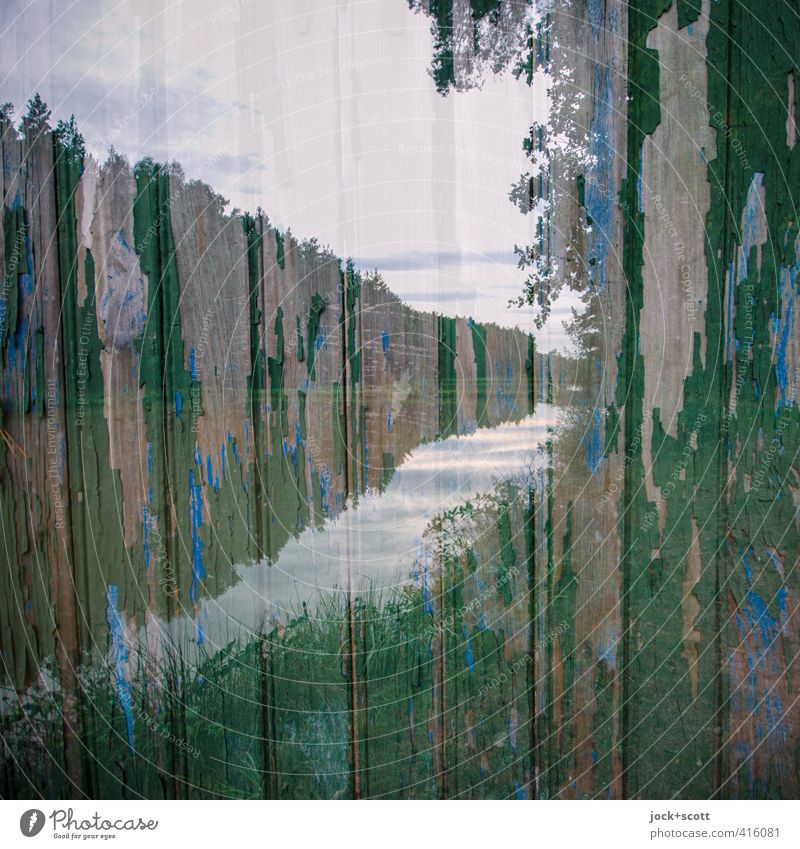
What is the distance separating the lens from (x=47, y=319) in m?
1.20

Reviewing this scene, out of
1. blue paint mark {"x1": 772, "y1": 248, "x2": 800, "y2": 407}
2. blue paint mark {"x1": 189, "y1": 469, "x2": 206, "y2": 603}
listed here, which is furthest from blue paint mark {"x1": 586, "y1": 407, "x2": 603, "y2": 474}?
blue paint mark {"x1": 189, "y1": 469, "x2": 206, "y2": 603}

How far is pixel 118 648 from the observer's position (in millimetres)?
1246

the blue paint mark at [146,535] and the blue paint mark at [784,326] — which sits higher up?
the blue paint mark at [784,326]

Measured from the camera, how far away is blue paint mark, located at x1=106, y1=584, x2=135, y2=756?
4.08 ft

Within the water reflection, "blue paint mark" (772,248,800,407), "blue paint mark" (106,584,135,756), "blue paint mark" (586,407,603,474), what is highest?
"blue paint mark" (772,248,800,407)

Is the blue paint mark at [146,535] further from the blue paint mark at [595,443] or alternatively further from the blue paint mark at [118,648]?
the blue paint mark at [595,443]

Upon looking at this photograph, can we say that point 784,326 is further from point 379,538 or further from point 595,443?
point 379,538

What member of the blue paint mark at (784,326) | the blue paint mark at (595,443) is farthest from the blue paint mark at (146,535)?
the blue paint mark at (784,326)

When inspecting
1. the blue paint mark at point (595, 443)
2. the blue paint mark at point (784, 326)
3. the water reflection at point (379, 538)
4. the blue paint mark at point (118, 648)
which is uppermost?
the blue paint mark at point (784, 326)

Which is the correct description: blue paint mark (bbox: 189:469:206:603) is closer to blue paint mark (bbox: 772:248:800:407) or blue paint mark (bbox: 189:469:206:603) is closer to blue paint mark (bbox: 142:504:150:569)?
blue paint mark (bbox: 142:504:150:569)

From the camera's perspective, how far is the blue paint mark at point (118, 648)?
4.08ft

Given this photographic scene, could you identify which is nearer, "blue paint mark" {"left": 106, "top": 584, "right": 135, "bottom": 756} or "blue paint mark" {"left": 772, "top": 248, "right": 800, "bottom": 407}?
"blue paint mark" {"left": 772, "top": 248, "right": 800, "bottom": 407}

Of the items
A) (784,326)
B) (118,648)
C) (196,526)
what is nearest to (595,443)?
(784,326)

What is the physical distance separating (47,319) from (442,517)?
82 cm
